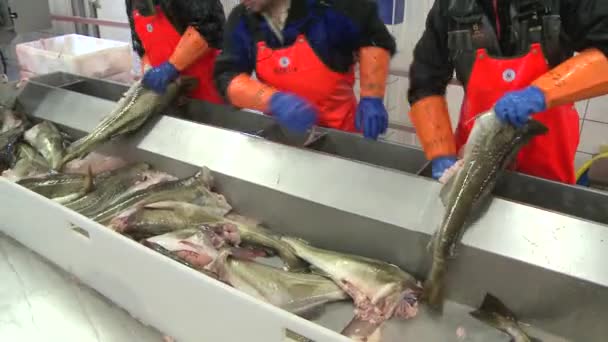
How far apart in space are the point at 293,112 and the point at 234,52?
0.57 m

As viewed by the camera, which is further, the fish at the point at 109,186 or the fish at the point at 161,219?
the fish at the point at 109,186

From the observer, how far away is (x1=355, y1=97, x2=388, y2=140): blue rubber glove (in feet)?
7.44

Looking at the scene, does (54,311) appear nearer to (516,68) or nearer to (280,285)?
(280,285)

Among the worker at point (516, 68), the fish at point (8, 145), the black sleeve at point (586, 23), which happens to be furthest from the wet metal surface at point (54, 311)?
the black sleeve at point (586, 23)

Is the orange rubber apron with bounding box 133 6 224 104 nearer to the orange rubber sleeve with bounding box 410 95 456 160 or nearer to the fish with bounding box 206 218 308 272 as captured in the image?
the fish with bounding box 206 218 308 272

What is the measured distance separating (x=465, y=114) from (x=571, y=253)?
879 mm

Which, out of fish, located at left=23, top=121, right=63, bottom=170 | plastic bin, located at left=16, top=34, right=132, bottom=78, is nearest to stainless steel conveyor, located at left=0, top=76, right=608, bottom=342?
fish, located at left=23, top=121, right=63, bottom=170

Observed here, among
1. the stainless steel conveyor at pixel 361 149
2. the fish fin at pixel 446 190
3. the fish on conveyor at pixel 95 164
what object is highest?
the fish fin at pixel 446 190

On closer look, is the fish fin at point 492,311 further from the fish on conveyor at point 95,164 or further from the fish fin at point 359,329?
the fish on conveyor at point 95,164

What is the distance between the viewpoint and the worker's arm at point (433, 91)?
1.86 m

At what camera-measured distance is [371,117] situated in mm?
2270

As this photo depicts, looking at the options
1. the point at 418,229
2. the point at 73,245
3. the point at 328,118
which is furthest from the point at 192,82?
the point at 418,229

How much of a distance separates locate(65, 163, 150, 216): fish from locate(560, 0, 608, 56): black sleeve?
1.71 meters

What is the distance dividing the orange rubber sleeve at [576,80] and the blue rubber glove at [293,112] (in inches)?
34.2
